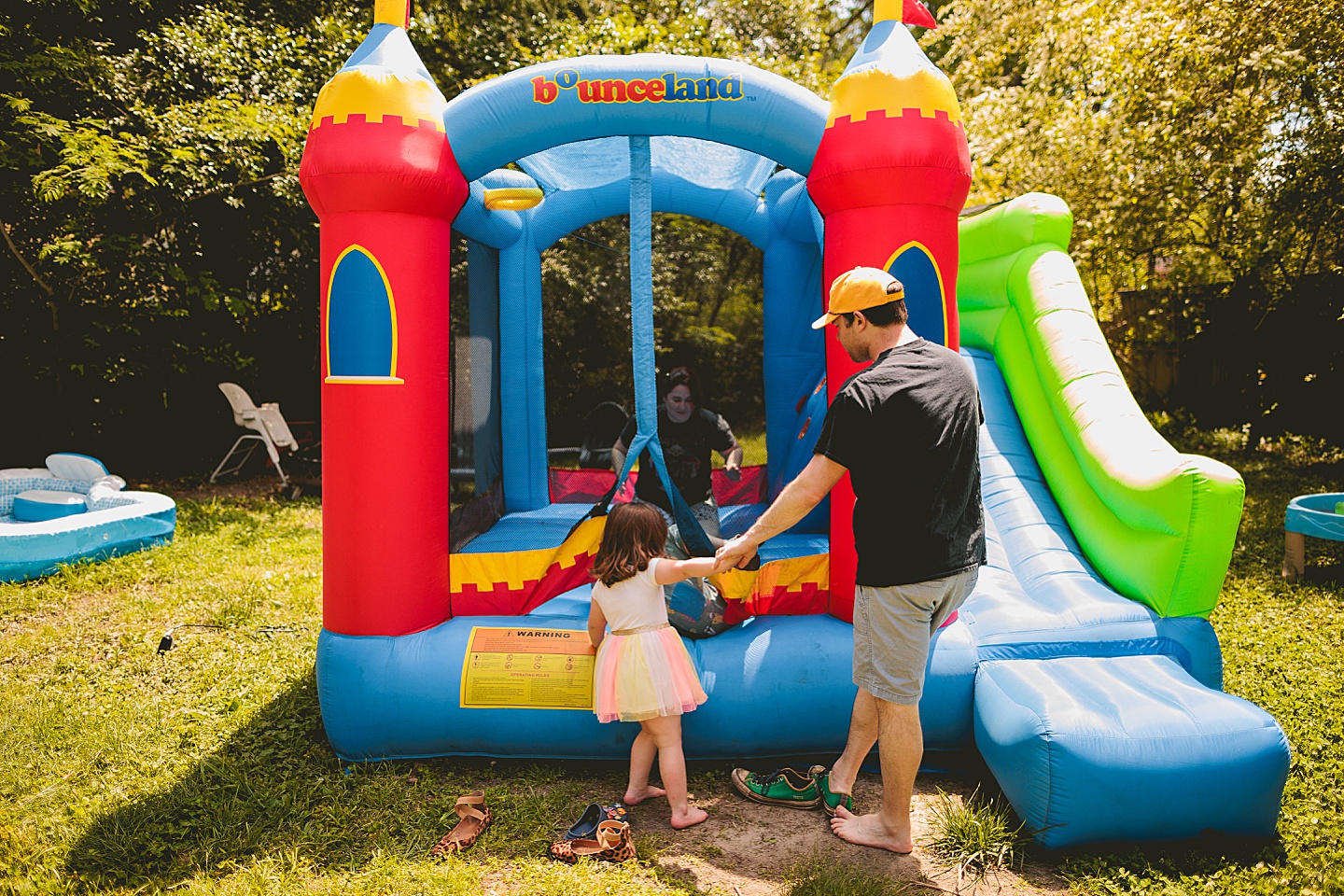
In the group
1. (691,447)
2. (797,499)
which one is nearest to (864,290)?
(797,499)

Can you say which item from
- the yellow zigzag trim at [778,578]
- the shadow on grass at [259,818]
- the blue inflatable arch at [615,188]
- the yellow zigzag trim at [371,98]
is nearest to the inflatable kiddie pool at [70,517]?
the blue inflatable arch at [615,188]

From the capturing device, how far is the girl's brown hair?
9.07 feet

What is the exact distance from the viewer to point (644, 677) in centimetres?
275

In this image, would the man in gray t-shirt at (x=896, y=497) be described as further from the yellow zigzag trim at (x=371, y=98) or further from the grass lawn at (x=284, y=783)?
the yellow zigzag trim at (x=371, y=98)

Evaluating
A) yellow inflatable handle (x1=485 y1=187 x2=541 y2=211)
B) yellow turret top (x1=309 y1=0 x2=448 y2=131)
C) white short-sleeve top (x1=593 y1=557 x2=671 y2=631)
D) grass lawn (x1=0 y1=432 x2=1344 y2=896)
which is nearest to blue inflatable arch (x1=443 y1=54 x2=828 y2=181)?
yellow turret top (x1=309 y1=0 x2=448 y2=131)

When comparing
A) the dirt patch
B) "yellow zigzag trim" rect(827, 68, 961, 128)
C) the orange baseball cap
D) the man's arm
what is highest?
"yellow zigzag trim" rect(827, 68, 961, 128)

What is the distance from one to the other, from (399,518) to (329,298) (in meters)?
0.84

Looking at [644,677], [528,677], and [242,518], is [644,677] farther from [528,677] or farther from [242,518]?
[242,518]

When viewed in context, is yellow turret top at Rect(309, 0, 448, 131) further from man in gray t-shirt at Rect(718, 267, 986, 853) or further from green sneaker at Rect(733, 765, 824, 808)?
green sneaker at Rect(733, 765, 824, 808)

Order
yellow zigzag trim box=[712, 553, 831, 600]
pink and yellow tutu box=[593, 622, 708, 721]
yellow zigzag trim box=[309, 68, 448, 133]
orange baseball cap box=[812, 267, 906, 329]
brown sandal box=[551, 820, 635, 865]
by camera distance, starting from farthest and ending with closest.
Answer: yellow zigzag trim box=[712, 553, 831, 600] < yellow zigzag trim box=[309, 68, 448, 133] < pink and yellow tutu box=[593, 622, 708, 721] < brown sandal box=[551, 820, 635, 865] < orange baseball cap box=[812, 267, 906, 329]

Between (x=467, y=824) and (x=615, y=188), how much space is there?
3.44 m

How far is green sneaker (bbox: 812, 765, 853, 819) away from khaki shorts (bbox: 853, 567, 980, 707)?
54 centimetres

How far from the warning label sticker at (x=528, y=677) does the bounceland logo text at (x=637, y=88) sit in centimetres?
200

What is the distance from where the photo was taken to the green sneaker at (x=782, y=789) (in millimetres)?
2902
